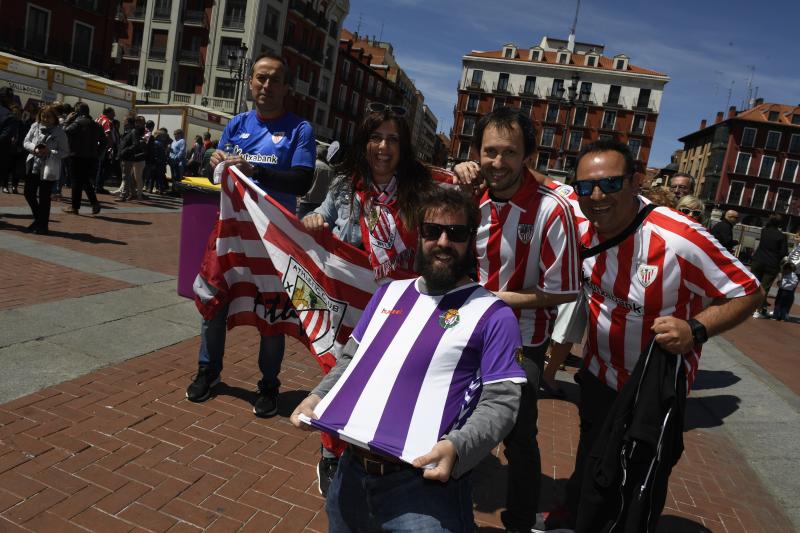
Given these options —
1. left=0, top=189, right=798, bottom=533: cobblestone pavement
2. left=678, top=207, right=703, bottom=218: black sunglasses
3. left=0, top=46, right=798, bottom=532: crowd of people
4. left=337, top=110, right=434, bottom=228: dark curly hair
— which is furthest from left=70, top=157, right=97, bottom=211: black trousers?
left=678, top=207, right=703, bottom=218: black sunglasses

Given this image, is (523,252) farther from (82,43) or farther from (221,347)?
(82,43)

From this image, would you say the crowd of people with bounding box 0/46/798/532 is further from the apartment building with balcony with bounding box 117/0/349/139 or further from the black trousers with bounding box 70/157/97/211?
the apartment building with balcony with bounding box 117/0/349/139

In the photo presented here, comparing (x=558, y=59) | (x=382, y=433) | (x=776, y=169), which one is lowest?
(x=382, y=433)

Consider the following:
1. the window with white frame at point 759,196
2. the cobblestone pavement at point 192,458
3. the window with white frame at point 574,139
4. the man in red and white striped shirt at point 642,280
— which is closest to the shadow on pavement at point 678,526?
the cobblestone pavement at point 192,458

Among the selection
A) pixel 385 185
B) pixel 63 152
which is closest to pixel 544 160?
pixel 63 152

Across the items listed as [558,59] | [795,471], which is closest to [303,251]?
[795,471]

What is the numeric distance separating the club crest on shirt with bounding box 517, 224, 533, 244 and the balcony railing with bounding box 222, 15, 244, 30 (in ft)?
158

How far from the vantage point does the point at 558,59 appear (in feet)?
245

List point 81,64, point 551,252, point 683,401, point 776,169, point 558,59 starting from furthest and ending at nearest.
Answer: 1. point 558,59
2. point 776,169
3. point 81,64
4. point 551,252
5. point 683,401

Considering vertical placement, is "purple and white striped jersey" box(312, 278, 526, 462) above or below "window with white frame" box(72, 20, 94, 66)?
below

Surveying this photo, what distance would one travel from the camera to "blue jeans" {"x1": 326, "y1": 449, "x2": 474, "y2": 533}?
1.79 m

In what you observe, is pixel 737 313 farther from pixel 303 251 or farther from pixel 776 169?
pixel 776 169

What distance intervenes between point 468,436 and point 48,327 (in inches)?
179

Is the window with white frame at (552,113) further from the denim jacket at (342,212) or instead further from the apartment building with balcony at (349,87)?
the denim jacket at (342,212)
